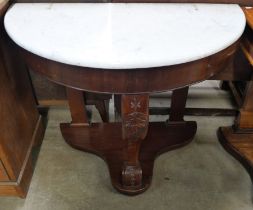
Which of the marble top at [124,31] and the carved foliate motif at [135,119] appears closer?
the marble top at [124,31]

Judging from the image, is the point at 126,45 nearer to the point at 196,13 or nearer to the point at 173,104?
the point at 196,13

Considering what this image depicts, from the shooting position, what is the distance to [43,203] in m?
1.01

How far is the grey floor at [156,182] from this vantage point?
100cm

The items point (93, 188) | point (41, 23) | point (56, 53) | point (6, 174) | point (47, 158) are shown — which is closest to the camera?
point (56, 53)

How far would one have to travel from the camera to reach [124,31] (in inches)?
25.9

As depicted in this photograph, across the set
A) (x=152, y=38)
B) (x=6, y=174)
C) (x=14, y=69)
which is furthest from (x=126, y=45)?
(x=6, y=174)

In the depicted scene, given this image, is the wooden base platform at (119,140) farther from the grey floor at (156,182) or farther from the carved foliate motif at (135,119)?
the carved foliate motif at (135,119)

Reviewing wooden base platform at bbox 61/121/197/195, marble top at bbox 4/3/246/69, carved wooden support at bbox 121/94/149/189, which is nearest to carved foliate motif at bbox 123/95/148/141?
carved wooden support at bbox 121/94/149/189

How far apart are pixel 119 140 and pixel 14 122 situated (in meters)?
0.41

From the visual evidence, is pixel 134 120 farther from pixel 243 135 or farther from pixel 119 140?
pixel 243 135

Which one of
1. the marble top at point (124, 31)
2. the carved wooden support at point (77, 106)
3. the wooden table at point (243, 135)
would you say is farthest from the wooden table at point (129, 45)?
the wooden table at point (243, 135)

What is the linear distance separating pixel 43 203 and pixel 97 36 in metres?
0.66

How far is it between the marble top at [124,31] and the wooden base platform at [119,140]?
21.7 inches

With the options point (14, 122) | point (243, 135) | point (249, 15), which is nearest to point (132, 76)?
point (249, 15)
